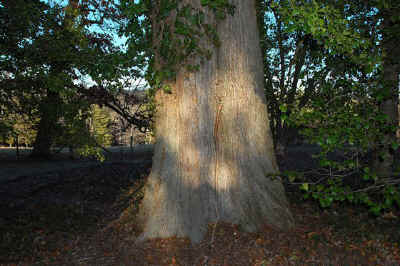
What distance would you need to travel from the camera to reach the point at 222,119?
4.53 metres

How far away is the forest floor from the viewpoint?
13.1ft

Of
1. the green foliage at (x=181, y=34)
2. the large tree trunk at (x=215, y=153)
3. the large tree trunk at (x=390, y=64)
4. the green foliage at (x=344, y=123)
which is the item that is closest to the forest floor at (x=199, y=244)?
the large tree trunk at (x=215, y=153)

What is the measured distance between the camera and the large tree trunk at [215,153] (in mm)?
4453

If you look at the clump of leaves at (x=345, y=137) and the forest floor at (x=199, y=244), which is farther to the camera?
the forest floor at (x=199, y=244)

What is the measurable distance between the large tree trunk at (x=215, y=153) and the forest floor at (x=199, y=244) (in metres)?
0.24

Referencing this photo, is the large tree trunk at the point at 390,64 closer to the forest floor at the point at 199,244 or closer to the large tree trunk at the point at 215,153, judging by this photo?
the forest floor at the point at 199,244

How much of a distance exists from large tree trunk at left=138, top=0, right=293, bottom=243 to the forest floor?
24cm

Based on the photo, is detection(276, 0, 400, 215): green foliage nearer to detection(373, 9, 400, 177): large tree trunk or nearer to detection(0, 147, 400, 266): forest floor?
detection(373, 9, 400, 177): large tree trunk

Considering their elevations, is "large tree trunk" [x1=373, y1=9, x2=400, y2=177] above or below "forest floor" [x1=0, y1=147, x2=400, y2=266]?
above

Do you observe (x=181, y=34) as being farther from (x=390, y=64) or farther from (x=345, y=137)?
(x=390, y=64)

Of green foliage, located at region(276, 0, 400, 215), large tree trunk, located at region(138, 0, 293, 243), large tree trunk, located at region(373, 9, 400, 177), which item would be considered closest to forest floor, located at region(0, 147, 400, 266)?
large tree trunk, located at region(138, 0, 293, 243)

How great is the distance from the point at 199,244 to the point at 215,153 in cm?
125

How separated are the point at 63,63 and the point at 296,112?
230 inches

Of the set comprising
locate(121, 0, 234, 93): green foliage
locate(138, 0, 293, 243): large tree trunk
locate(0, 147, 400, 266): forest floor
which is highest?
locate(121, 0, 234, 93): green foliage
